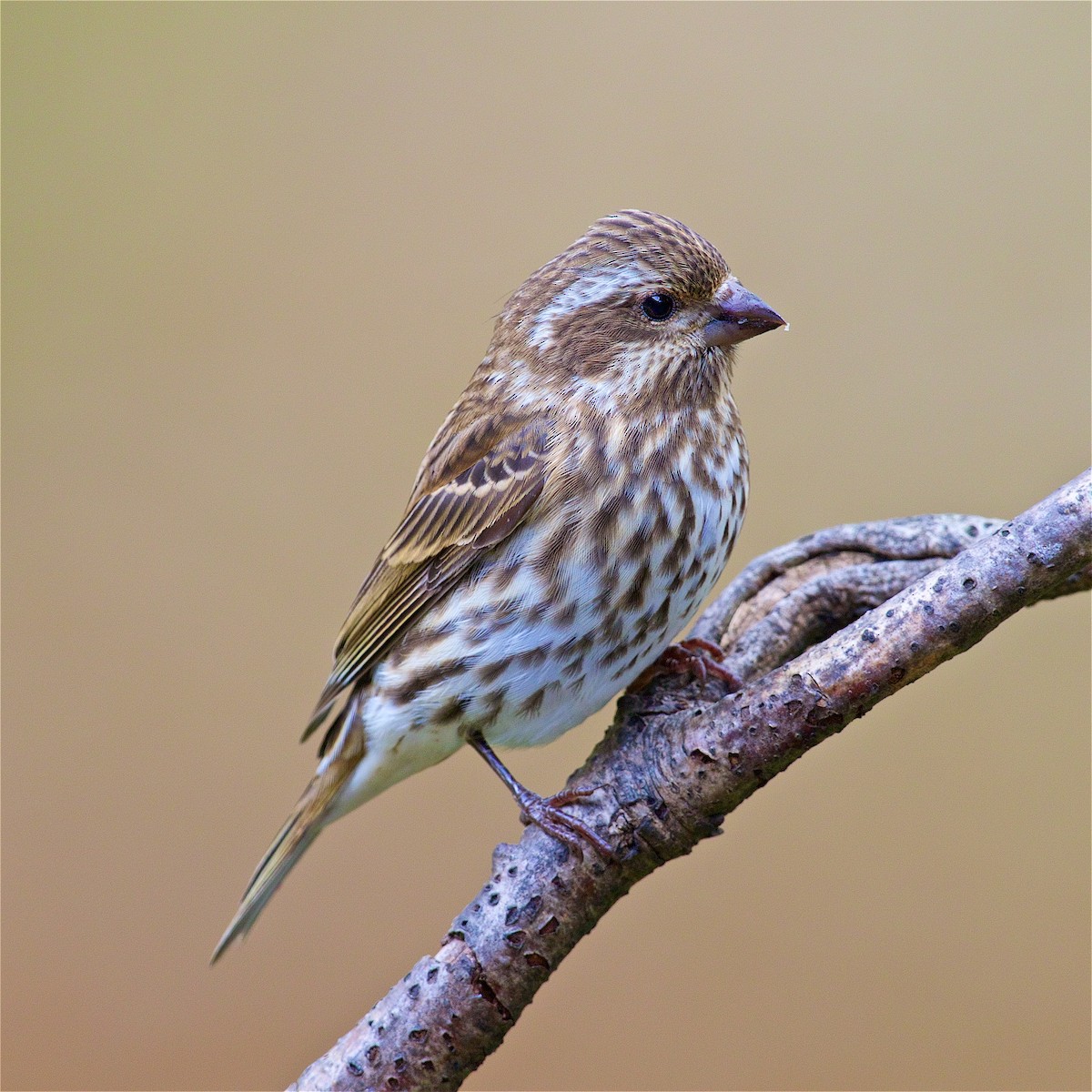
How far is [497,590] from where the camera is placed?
101 inches

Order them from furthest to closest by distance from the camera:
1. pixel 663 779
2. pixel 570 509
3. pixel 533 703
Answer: pixel 533 703, pixel 570 509, pixel 663 779

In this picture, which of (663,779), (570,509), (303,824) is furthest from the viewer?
(303,824)

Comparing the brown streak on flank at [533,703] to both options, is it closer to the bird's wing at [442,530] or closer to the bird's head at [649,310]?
the bird's wing at [442,530]

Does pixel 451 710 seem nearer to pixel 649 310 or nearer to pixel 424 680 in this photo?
pixel 424 680

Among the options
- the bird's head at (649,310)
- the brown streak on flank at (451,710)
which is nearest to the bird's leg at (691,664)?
the brown streak on flank at (451,710)

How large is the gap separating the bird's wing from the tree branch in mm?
536

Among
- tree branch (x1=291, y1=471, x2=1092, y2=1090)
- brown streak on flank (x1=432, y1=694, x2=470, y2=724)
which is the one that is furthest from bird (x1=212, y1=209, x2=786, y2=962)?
tree branch (x1=291, y1=471, x2=1092, y2=1090)

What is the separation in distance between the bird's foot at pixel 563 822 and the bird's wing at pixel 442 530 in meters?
0.58

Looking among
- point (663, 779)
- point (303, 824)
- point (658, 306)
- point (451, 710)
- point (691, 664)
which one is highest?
point (658, 306)

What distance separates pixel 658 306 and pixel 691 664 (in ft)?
2.74

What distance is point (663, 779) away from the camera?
7.29 feet

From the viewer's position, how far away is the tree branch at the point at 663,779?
6.38ft

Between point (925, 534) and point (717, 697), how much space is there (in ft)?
2.06

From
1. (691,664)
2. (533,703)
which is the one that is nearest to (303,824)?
(533,703)
